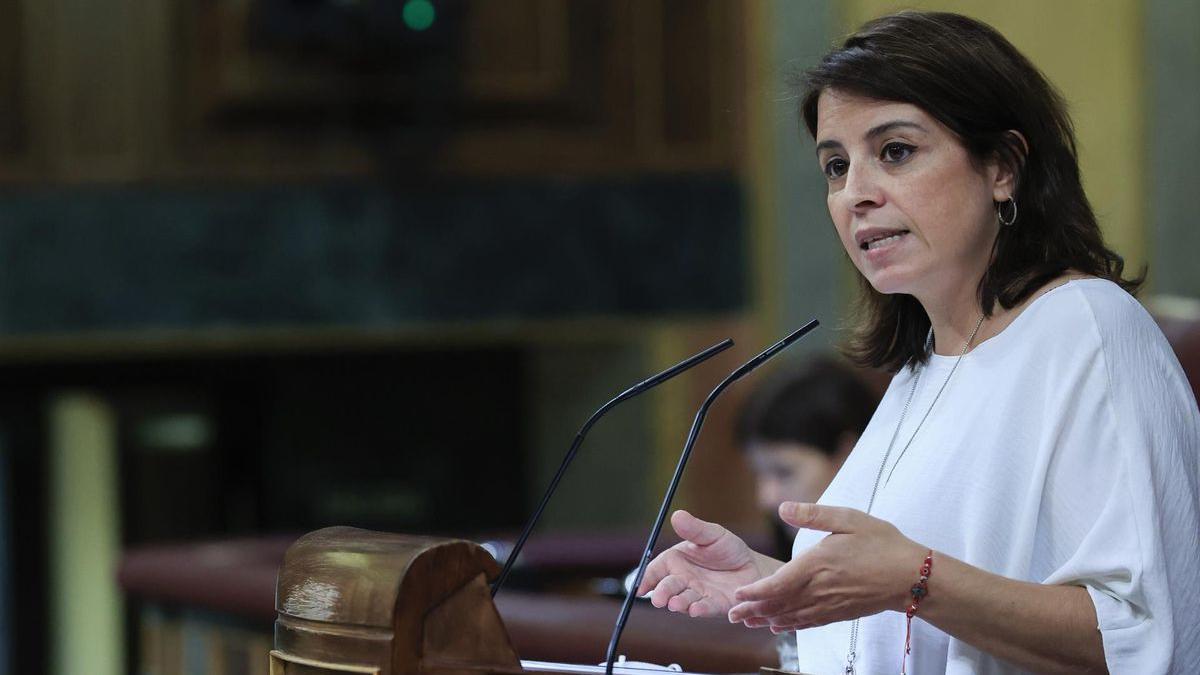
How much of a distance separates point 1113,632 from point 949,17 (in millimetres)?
588

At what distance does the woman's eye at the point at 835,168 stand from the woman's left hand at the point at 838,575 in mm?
416

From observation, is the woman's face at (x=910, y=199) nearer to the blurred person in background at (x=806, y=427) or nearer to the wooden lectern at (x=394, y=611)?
the wooden lectern at (x=394, y=611)

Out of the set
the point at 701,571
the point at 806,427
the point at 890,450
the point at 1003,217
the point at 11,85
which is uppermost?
the point at 11,85

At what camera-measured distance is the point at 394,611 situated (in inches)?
50.7

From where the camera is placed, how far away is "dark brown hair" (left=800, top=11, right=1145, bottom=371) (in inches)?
60.5

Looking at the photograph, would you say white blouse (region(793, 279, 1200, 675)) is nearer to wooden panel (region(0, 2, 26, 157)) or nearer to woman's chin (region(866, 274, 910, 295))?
woman's chin (region(866, 274, 910, 295))

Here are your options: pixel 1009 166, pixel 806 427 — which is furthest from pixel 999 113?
pixel 806 427

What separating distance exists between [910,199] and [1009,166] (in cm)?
12

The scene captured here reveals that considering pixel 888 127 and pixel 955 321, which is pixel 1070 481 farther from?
pixel 888 127

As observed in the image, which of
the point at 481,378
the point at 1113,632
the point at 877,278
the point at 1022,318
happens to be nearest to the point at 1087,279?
the point at 1022,318

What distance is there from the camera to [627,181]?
5.69 metres

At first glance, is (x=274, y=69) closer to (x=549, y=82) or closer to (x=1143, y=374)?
(x=549, y=82)

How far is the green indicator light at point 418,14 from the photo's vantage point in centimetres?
525

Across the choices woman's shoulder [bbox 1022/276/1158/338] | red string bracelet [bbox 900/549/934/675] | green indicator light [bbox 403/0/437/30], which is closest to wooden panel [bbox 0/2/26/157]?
green indicator light [bbox 403/0/437/30]
